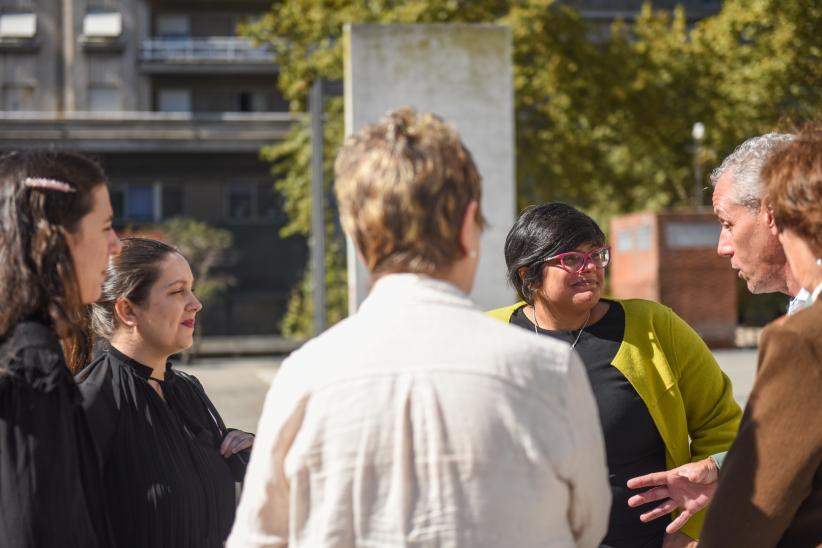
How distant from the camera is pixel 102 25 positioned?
41562mm

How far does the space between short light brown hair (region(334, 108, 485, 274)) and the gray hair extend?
4.40 feet

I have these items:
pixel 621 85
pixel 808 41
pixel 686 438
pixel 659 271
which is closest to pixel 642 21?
pixel 621 85

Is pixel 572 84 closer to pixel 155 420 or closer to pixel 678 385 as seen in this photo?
pixel 678 385

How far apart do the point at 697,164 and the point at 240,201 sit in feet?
63.0

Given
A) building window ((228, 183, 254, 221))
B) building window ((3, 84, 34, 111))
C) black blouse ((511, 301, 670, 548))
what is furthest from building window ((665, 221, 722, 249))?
building window ((3, 84, 34, 111))

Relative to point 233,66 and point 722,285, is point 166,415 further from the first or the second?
point 233,66

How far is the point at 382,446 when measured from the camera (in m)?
2.04

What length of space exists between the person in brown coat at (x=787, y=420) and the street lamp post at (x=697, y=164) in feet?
75.2

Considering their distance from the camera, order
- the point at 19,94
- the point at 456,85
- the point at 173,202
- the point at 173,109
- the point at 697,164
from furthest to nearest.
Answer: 1. the point at 173,109
2. the point at 19,94
3. the point at 173,202
4. the point at 697,164
5. the point at 456,85

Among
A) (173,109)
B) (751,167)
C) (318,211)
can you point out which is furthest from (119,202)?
(751,167)

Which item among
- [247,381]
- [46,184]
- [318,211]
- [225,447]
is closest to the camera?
[46,184]

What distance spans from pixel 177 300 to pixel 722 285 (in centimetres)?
2210

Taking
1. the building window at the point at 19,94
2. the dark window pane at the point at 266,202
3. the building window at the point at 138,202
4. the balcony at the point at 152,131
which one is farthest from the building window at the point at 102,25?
the dark window pane at the point at 266,202

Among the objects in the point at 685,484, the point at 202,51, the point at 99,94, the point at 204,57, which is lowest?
the point at 685,484
